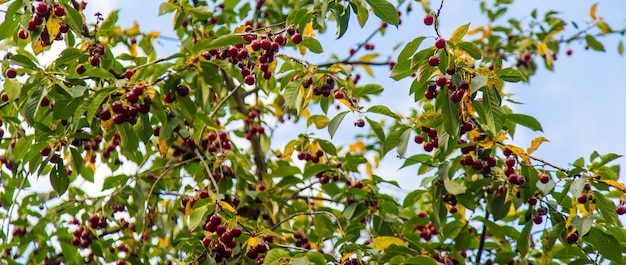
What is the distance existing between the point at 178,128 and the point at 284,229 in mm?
796

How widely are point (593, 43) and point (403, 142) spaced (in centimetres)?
402

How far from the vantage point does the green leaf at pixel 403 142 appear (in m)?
3.36

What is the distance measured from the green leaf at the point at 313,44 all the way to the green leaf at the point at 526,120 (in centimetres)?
87

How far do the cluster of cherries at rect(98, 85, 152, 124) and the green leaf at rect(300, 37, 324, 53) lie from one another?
2.42ft

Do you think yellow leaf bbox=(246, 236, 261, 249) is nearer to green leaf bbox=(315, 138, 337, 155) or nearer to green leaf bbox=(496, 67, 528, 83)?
green leaf bbox=(315, 138, 337, 155)

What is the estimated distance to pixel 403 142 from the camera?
3.38m

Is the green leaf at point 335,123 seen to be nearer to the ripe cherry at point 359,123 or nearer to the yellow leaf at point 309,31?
the ripe cherry at point 359,123

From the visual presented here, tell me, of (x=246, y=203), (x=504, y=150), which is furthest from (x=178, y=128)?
(x=504, y=150)

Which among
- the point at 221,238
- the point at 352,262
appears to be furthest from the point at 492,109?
the point at 221,238

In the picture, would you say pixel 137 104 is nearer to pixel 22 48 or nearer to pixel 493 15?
pixel 22 48

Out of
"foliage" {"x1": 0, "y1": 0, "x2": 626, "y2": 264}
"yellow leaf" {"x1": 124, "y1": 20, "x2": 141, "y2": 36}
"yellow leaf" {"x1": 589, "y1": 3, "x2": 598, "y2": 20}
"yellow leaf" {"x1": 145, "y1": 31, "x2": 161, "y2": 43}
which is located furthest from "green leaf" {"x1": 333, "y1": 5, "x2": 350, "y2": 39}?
"yellow leaf" {"x1": 589, "y1": 3, "x2": 598, "y2": 20}

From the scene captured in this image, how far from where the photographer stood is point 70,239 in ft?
13.7

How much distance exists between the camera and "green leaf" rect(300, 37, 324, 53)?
3307mm

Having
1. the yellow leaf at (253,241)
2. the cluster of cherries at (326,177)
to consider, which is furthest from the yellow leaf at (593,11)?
the yellow leaf at (253,241)
